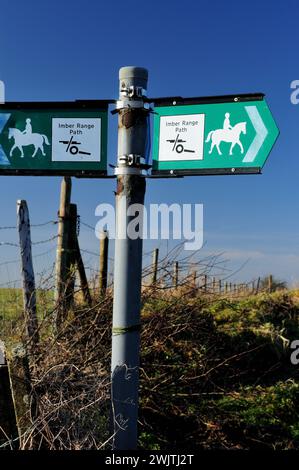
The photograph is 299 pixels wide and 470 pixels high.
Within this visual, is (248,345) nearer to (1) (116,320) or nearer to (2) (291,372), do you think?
(2) (291,372)

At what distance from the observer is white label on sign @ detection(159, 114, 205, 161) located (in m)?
4.66

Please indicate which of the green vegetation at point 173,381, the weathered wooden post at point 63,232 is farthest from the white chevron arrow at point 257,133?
the weathered wooden post at point 63,232

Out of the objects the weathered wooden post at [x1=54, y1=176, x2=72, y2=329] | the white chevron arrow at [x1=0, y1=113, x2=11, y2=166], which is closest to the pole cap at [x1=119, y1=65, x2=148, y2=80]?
the white chevron arrow at [x1=0, y1=113, x2=11, y2=166]

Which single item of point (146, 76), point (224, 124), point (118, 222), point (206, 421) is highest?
point (146, 76)

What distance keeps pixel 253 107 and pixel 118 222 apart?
1268 millimetres

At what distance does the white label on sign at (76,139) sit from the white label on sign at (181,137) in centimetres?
52

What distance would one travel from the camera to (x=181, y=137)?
468 centimetres

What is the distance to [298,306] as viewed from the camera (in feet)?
36.9

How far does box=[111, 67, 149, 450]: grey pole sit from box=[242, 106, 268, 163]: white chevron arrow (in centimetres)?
75

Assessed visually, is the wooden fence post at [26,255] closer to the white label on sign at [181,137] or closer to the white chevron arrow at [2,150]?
the white chevron arrow at [2,150]

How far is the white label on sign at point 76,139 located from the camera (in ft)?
16.0

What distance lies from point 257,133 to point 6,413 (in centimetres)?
266

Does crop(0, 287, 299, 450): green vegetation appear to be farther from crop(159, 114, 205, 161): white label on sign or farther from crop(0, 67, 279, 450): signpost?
crop(159, 114, 205, 161): white label on sign
